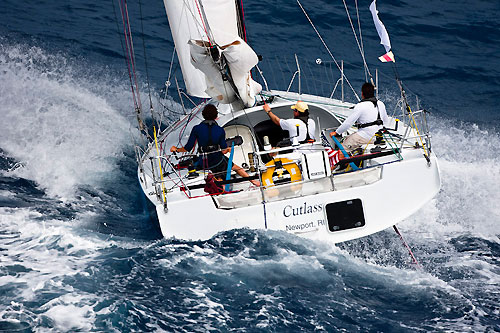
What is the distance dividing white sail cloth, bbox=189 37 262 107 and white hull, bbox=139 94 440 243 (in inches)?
49.2

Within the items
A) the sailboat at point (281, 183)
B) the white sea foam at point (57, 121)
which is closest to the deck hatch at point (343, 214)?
the sailboat at point (281, 183)

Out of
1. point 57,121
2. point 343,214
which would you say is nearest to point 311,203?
point 343,214

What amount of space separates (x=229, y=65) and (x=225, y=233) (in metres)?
1.76

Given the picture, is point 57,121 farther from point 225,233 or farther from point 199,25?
point 225,233

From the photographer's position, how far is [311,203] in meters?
6.61

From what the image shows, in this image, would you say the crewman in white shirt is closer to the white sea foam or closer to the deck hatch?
the deck hatch

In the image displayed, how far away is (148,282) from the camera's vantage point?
602cm

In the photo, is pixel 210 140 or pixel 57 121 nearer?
pixel 210 140

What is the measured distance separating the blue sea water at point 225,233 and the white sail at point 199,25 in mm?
1475

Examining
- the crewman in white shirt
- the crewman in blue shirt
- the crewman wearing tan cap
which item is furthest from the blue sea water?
the crewman wearing tan cap

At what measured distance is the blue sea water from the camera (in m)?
5.70

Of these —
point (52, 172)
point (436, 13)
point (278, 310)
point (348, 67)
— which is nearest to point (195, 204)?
point (278, 310)

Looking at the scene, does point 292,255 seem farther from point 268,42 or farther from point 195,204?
point 268,42

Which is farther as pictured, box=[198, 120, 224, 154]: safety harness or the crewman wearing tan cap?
the crewman wearing tan cap
